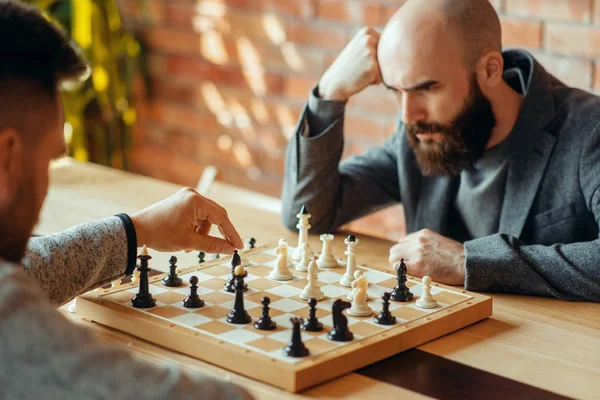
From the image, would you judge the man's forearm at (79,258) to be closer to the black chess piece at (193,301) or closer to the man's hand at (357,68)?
the black chess piece at (193,301)

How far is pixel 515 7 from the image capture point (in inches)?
115

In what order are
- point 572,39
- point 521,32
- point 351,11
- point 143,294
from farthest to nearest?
point 351,11 → point 521,32 → point 572,39 → point 143,294

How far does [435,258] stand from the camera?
1844 mm

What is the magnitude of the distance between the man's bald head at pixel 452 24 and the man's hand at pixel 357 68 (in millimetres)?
93

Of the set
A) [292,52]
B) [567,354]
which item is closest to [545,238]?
[567,354]

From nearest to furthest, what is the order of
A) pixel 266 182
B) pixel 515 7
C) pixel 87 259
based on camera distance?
pixel 87 259 < pixel 515 7 < pixel 266 182

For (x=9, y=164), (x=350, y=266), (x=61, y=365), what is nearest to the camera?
(x=61, y=365)

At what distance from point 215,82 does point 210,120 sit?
190 millimetres

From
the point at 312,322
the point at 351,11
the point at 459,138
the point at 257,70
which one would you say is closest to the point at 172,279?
the point at 312,322

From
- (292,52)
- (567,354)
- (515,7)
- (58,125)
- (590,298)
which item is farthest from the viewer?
(292,52)

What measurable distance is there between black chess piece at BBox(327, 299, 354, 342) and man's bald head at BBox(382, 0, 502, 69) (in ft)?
2.94

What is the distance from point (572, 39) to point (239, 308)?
1.79m

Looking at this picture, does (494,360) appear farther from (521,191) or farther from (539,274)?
(521,191)

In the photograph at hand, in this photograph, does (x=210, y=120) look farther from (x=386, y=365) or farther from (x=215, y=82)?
(x=386, y=365)
